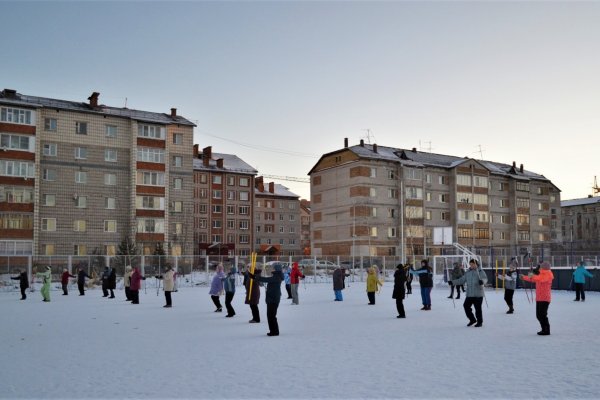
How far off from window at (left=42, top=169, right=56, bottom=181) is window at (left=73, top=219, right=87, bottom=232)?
4475 millimetres

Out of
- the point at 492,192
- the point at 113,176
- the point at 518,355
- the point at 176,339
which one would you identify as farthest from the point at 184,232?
the point at 518,355

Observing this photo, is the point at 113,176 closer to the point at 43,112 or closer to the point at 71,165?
the point at 71,165

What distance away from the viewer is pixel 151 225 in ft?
194

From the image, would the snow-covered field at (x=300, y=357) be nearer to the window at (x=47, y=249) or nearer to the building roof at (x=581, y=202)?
the window at (x=47, y=249)

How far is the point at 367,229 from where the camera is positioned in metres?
71.5

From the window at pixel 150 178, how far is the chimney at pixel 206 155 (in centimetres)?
2828

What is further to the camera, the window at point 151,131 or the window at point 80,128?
the window at point 151,131

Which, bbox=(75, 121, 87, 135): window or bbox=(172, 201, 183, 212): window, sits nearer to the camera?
bbox=(75, 121, 87, 135): window

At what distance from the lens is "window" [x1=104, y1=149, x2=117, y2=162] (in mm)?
57625

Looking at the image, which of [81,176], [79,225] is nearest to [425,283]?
[79,225]

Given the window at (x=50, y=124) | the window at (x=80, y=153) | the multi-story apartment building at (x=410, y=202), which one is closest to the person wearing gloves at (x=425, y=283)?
the window at (x=80, y=153)

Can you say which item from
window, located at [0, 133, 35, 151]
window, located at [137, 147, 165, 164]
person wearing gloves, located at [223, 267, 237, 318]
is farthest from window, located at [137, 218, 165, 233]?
person wearing gloves, located at [223, 267, 237, 318]

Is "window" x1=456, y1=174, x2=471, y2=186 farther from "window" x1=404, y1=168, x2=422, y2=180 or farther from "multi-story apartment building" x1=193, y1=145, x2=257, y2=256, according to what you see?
"multi-story apartment building" x1=193, y1=145, x2=257, y2=256

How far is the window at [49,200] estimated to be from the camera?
54562 millimetres
